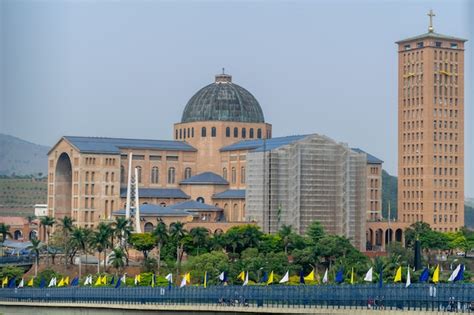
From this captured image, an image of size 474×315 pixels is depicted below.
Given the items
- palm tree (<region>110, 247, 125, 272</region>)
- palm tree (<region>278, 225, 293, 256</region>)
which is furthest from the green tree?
palm tree (<region>278, 225, 293, 256</region>)

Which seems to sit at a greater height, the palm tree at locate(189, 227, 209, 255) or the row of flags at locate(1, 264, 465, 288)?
the palm tree at locate(189, 227, 209, 255)

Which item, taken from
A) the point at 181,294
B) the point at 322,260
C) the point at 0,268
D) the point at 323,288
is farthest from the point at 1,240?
the point at 323,288

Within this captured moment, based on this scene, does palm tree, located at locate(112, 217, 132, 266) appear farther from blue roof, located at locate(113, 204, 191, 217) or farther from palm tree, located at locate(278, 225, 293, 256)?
palm tree, located at locate(278, 225, 293, 256)

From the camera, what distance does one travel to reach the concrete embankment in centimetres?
8714

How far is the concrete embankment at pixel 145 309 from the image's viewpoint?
286 ft

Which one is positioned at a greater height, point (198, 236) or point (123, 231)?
point (123, 231)

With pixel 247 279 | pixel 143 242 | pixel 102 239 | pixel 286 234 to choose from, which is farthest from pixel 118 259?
pixel 247 279

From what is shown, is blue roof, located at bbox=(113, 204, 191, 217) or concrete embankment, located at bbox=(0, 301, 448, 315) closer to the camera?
concrete embankment, located at bbox=(0, 301, 448, 315)

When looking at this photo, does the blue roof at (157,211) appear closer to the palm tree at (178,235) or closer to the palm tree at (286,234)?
the palm tree at (178,235)

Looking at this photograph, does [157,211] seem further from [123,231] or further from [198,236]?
[198,236]

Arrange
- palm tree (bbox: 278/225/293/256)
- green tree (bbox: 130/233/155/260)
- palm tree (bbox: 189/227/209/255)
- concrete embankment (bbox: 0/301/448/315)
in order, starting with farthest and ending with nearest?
palm tree (bbox: 278/225/293/256), green tree (bbox: 130/233/155/260), palm tree (bbox: 189/227/209/255), concrete embankment (bbox: 0/301/448/315)

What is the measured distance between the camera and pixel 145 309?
102 metres

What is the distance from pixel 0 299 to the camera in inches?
5207

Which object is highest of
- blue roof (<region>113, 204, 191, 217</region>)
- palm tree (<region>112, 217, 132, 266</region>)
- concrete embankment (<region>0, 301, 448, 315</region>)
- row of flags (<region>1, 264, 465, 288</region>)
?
blue roof (<region>113, 204, 191, 217</region>)
